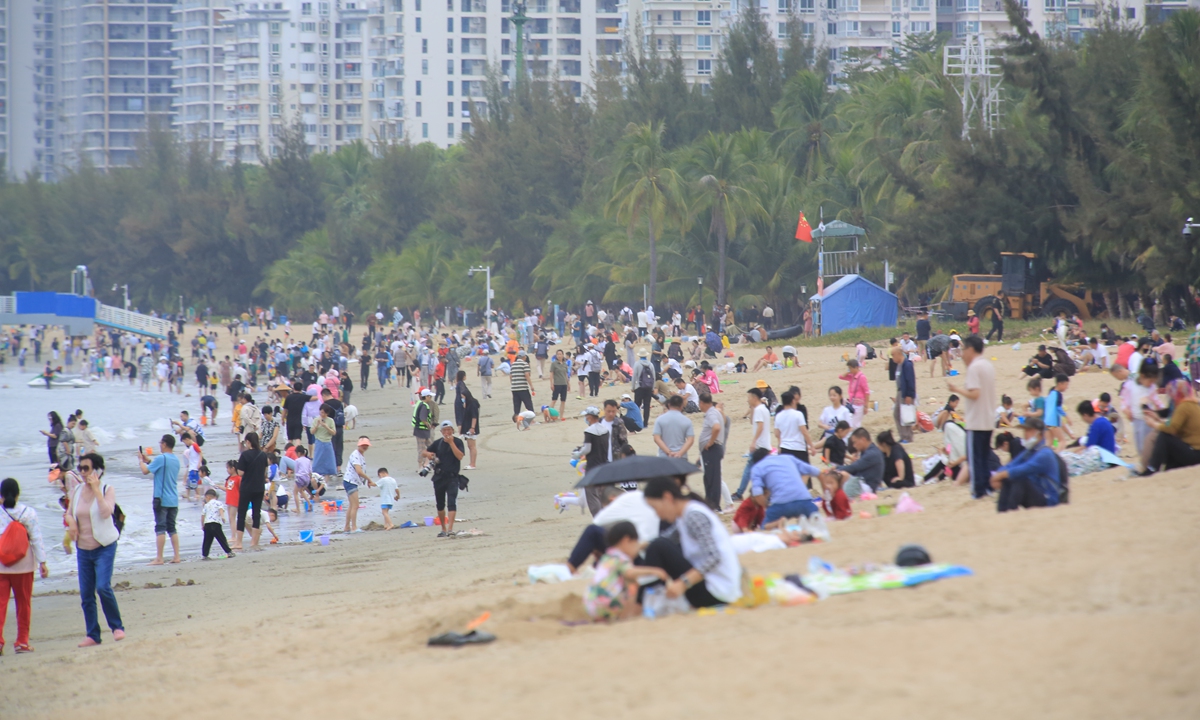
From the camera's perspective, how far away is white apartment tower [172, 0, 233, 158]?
5217 inches

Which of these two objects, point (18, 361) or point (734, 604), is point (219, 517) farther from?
point (18, 361)

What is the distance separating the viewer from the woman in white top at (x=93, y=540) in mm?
9125

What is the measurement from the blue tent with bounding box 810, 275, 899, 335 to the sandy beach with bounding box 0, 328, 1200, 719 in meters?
24.9

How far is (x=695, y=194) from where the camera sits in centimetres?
4656

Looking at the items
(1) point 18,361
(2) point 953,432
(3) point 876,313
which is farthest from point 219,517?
(1) point 18,361

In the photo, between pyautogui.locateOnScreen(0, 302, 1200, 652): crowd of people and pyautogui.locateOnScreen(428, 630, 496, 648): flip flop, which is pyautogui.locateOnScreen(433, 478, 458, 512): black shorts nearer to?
pyautogui.locateOnScreen(0, 302, 1200, 652): crowd of people

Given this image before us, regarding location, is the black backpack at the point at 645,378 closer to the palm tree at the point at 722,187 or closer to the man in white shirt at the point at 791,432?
the man in white shirt at the point at 791,432

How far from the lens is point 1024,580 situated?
6734 millimetres

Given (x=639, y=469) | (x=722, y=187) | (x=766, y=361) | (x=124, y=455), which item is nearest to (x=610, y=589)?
(x=639, y=469)

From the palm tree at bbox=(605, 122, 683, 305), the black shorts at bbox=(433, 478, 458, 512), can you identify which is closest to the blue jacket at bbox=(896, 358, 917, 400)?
the black shorts at bbox=(433, 478, 458, 512)

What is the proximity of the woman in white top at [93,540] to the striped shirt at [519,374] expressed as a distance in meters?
13.8

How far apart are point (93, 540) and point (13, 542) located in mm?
540

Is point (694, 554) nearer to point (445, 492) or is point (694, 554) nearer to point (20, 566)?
point (20, 566)

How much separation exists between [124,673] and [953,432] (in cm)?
808
